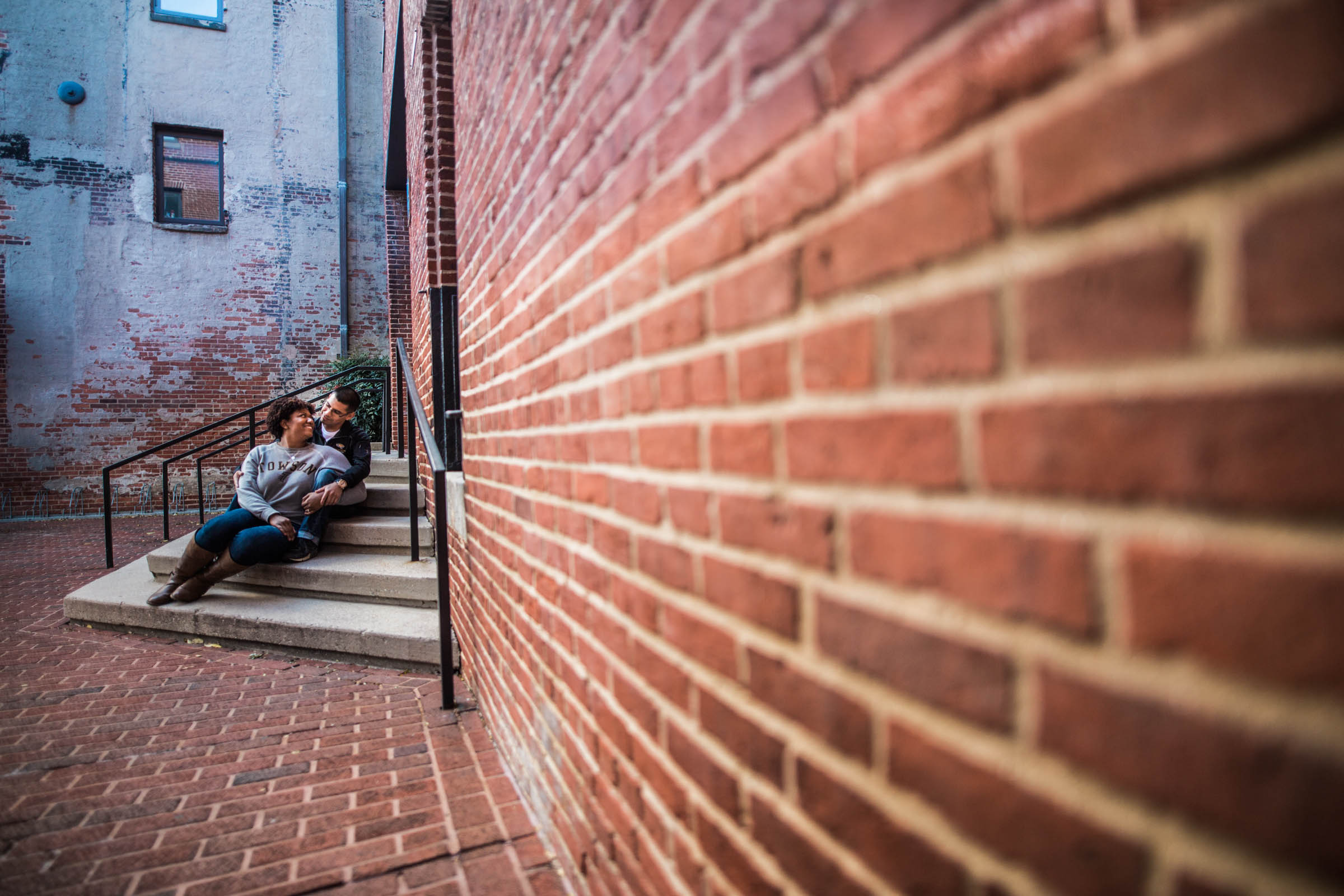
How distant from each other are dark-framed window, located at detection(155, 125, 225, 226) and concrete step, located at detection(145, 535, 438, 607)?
10162 mm

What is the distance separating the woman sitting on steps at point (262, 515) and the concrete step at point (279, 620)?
151mm

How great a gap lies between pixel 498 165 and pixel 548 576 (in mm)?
1378

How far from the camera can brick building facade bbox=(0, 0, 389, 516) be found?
1105 cm

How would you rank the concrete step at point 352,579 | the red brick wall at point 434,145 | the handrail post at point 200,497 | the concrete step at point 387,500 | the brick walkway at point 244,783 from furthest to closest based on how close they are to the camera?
the handrail post at point 200,497 → the concrete step at point 387,500 → the concrete step at point 352,579 → the red brick wall at point 434,145 → the brick walkway at point 244,783

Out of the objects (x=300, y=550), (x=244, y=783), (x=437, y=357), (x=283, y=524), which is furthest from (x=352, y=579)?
(x=244, y=783)

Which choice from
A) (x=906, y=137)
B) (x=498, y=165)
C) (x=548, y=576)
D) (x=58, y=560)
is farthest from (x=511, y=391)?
(x=58, y=560)

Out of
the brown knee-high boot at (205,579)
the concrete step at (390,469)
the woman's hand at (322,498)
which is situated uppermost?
the concrete step at (390,469)

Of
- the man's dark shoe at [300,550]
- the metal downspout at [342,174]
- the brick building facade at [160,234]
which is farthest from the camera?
the metal downspout at [342,174]

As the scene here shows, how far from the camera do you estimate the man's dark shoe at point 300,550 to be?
4.57 m

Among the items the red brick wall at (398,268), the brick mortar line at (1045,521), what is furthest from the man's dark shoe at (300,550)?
the red brick wall at (398,268)

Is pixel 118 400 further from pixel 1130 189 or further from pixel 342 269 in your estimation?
pixel 1130 189

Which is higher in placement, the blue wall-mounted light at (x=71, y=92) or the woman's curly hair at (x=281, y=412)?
the blue wall-mounted light at (x=71, y=92)

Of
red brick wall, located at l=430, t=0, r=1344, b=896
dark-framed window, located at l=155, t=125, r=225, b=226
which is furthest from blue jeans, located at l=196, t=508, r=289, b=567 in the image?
dark-framed window, located at l=155, t=125, r=225, b=226

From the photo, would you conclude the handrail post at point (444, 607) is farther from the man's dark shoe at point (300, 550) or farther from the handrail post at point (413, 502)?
the man's dark shoe at point (300, 550)
